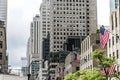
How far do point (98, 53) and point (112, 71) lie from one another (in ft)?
10.3

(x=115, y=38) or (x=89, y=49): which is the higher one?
(x=115, y=38)

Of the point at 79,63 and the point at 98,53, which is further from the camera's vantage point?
the point at 79,63

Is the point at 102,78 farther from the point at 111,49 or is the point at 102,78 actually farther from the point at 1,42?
the point at 1,42

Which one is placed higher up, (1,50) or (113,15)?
(113,15)

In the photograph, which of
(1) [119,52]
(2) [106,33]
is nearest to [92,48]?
(1) [119,52]

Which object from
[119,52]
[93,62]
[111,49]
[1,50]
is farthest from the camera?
[1,50]

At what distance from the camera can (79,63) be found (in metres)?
138

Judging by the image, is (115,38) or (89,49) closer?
(115,38)

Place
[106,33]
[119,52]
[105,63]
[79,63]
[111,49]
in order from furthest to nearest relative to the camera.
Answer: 1. [79,63]
2. [111,49]
3. [119,52]
4. [106,33]
5. [105,63]

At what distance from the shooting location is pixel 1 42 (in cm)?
11950

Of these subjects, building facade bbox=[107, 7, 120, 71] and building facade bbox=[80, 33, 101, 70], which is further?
building facade bbox=[80, 33, 101, 70]

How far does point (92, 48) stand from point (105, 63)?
52607 mm

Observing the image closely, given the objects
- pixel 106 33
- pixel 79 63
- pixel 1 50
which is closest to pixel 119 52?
pixel 106 33

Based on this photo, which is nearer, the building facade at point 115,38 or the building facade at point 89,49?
the building facade at point 115,38
